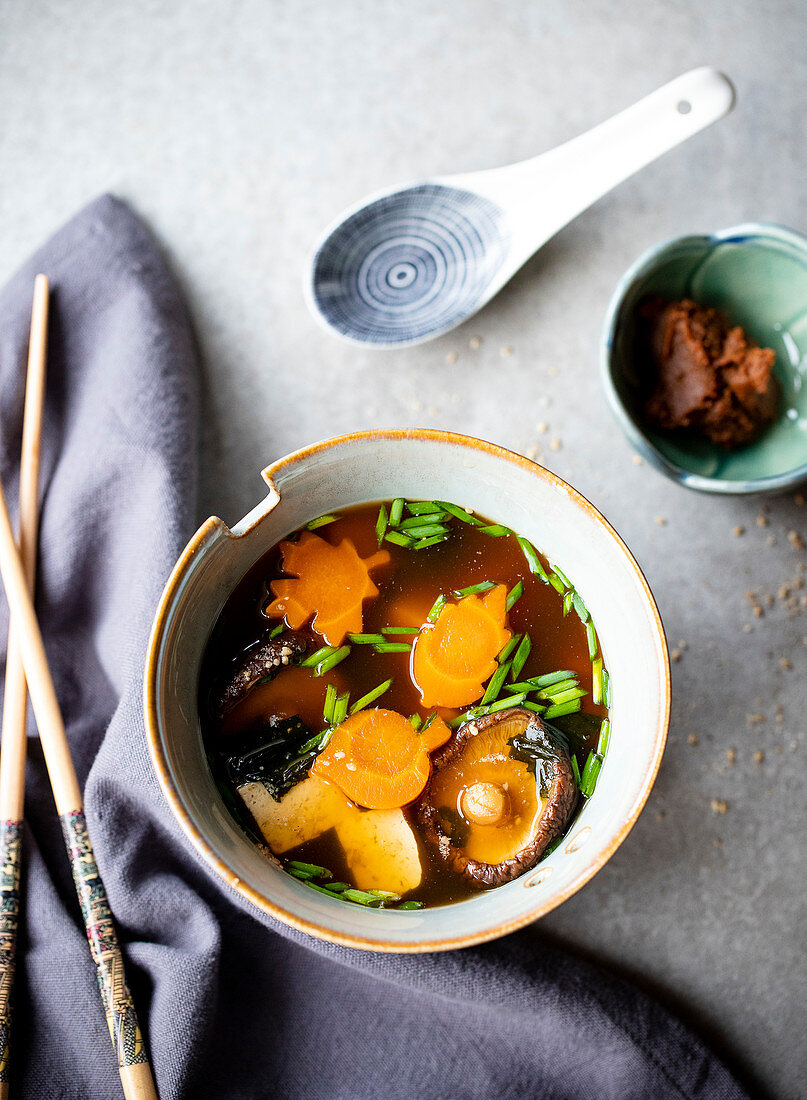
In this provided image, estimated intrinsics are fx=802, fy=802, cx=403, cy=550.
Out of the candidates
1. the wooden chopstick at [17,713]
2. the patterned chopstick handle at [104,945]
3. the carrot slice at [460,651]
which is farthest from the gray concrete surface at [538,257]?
the patterned chopstick handle at [104,945]

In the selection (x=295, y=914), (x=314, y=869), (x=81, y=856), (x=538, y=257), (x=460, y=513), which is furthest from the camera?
(x=538, y=257)

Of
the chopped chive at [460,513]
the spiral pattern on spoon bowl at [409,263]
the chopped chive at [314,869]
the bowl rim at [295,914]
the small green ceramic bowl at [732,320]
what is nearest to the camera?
the bowl rim at [295,914]

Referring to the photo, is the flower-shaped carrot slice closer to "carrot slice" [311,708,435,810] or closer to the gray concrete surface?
"carrot slice" [311,708,435,810]

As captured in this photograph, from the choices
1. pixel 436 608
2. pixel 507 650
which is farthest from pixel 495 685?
pixel 436 608

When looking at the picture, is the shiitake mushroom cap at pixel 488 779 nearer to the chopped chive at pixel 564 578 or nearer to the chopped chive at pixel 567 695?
the chopped chive at pixel 567 695

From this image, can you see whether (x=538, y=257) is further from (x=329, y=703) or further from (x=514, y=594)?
(x=329, y=703)

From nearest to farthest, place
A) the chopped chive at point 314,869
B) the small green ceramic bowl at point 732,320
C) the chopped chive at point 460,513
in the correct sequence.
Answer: the chopped chive at point 314,869
the chopped chive at point 460,513
the small green ceramic bowl at point 732,320
